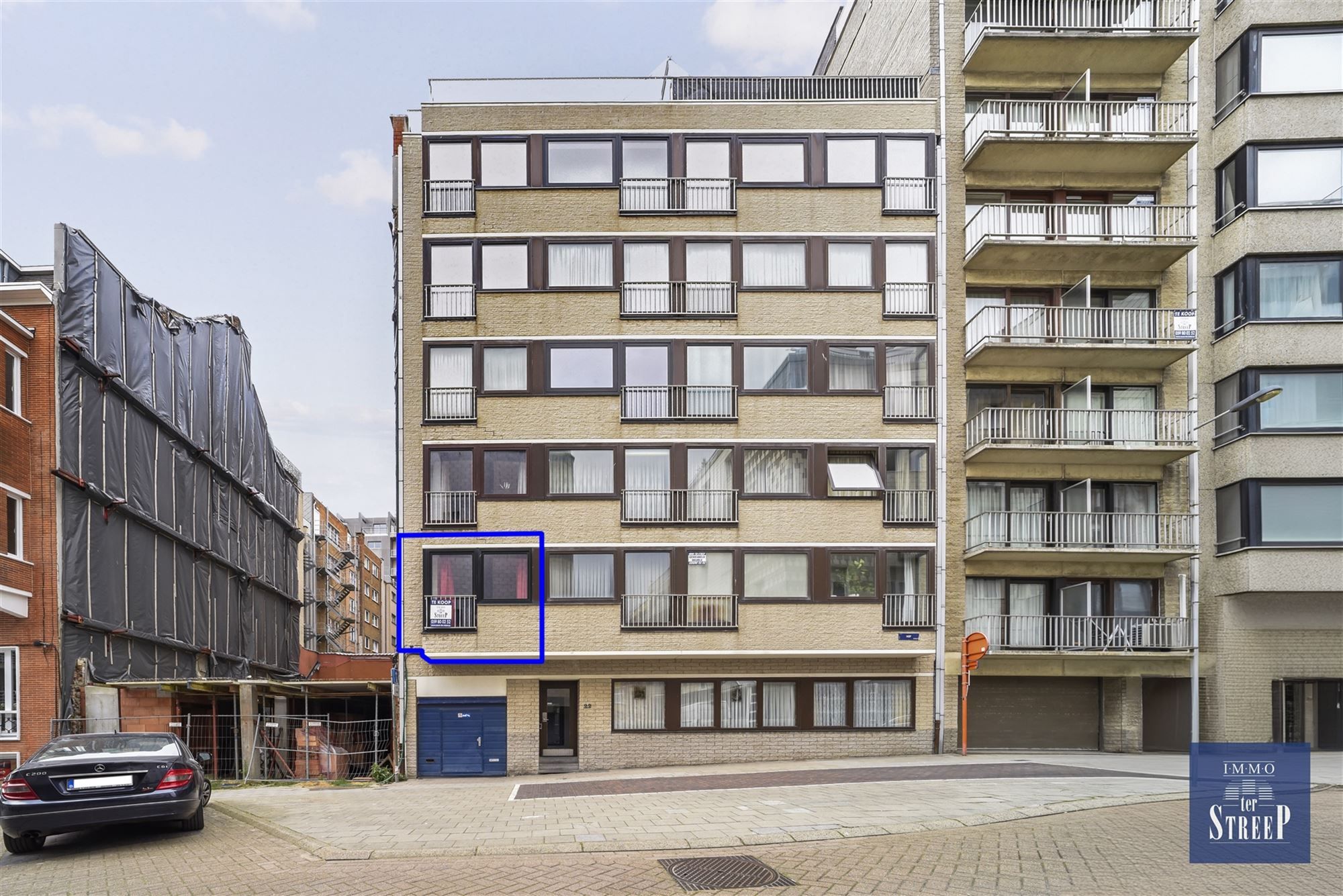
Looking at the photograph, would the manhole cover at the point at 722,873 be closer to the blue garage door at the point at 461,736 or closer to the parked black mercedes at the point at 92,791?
the parked black mercedes at the point at 92,791

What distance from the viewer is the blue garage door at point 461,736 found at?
23.1 metres

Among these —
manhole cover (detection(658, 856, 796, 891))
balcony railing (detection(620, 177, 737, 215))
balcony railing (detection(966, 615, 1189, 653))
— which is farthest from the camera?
balcony railing (detection(620, 177, 737, 215))

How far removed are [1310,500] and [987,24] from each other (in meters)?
12.9

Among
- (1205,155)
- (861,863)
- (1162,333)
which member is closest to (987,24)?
(1205,155)

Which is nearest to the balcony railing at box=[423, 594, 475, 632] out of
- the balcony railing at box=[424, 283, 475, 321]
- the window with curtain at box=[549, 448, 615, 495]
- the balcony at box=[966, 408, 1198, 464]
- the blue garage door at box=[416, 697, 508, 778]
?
the blue garage door at box=[416, 697, 508, 778]

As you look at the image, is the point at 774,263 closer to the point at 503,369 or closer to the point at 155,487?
the point at 503,369

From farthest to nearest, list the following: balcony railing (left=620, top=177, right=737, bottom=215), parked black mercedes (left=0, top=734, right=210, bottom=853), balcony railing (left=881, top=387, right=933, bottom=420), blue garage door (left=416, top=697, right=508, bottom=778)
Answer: balcony railing (left=620, top=177, right=737, bottom=215) → balcony railing (left=881, top=387, right=933, bottom=420) → blue garage door (left=416, top=697, right=508, bottom=778) → parked black mercedes (left=0, top=734, right=210, bottom=853)

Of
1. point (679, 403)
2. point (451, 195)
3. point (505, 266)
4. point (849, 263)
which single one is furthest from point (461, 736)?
point (849, 263)

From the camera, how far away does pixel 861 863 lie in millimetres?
10312

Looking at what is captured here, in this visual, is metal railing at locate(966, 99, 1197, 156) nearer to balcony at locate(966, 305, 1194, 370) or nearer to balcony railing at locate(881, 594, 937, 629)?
balcony at locate(966, 305, 1194, 370)

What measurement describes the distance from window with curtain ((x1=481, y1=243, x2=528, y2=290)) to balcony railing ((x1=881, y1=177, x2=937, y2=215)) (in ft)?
27.9

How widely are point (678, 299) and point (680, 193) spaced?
252cm

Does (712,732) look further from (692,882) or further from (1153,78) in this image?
(1153,78)

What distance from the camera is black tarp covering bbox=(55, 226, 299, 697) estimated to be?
23.0 m
